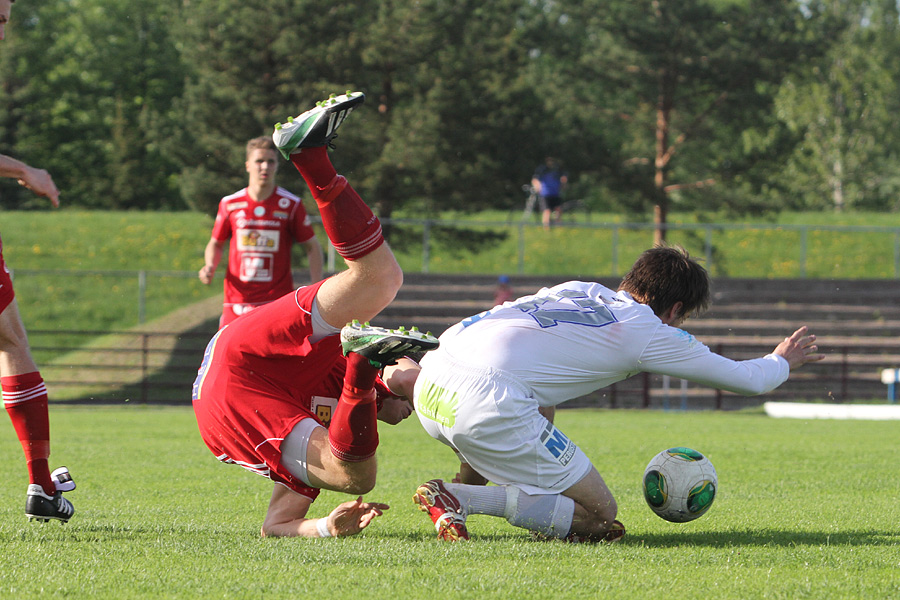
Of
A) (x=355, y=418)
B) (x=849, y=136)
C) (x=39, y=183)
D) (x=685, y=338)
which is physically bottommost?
(x=355, y=418)

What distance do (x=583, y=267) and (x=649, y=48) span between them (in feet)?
26.3

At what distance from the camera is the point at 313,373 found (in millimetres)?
4711

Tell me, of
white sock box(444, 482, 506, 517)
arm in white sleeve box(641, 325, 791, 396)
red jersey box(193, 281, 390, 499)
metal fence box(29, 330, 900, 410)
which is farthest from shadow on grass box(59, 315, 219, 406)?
arm in white sleeve box(641, 325, 791, 396)

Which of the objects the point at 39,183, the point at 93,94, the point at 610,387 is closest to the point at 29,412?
the point at 39,183

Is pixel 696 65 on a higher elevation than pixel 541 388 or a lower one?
higher

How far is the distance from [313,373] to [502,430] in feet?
3.19

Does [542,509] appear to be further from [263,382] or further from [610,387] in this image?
[610,387]

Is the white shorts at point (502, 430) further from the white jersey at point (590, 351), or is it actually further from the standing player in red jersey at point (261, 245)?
the standing player in red jersey at point (261, 245)

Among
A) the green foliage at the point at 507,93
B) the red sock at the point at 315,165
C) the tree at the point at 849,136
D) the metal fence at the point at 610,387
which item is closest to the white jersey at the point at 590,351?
the red sock at the point at 315,165

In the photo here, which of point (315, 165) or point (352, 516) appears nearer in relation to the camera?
point (315, 165)

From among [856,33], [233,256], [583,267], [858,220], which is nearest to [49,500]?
[233,256]

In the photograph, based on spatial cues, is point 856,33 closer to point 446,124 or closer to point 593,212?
point 593,212

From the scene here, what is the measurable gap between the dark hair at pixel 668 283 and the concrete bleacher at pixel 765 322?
44.5 feet

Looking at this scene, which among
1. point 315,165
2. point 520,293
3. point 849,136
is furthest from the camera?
point 849,136
